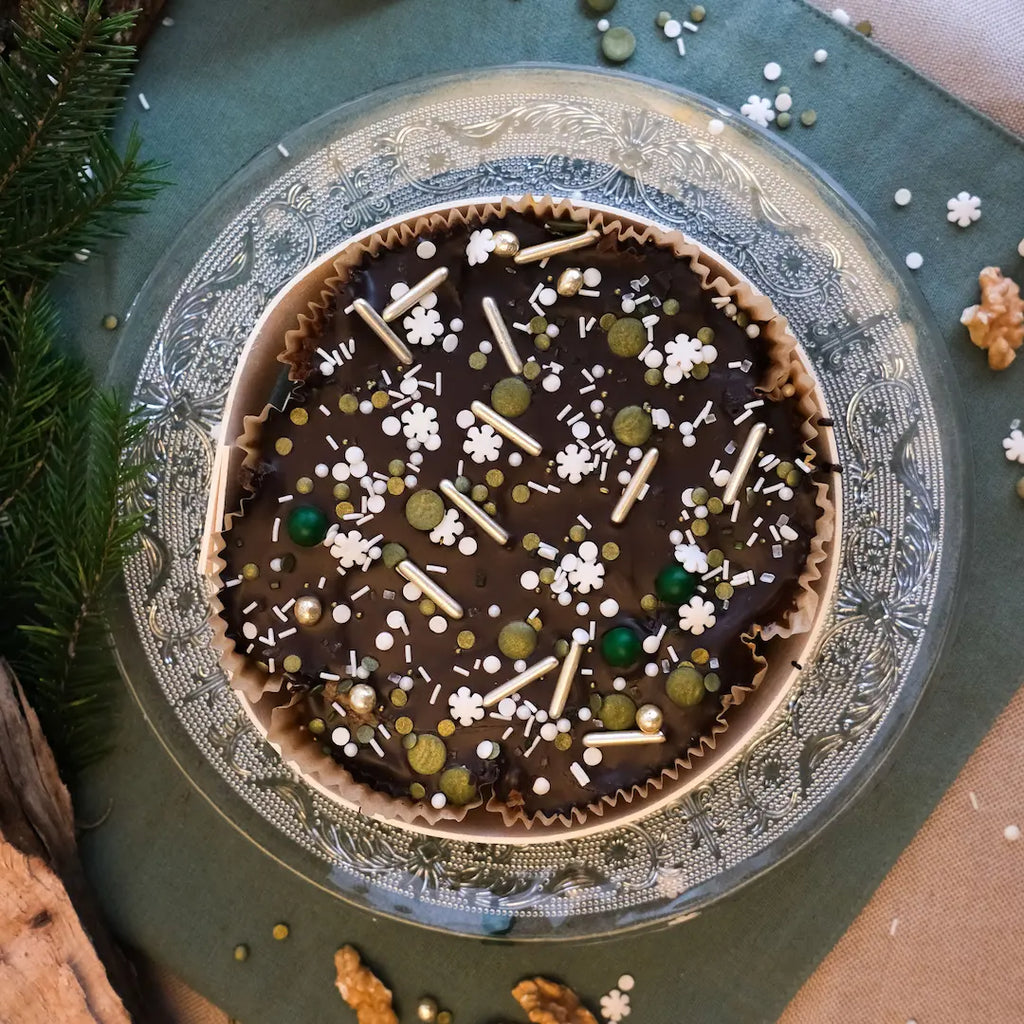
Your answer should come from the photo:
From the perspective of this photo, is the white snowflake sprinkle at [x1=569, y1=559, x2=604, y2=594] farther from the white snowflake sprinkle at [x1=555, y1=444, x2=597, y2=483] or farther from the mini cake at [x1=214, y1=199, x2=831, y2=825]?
the white snowflake sprinkle at [x1=555, y1=444, x2=597, y2=483]

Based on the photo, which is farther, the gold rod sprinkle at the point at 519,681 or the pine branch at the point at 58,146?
the gold rod sprinkle at the point at 519,681

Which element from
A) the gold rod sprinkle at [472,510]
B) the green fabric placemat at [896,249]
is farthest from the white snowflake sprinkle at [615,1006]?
the gold rod sprinkle at [472,510]

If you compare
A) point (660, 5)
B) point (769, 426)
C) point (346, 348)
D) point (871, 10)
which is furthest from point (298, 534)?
point (871, 10)

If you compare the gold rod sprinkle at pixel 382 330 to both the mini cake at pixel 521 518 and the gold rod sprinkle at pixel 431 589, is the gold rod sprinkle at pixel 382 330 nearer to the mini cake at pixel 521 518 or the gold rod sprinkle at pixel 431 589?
the mini cake at pixel 521 518

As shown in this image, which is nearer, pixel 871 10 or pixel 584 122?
pixel 584 122

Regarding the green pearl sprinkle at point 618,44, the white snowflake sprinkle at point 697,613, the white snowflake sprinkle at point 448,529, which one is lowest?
the white snowflake sprinkle at point 448,529

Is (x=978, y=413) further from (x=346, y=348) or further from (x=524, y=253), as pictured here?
(x=346, y=348)

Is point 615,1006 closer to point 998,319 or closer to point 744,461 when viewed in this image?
point 744,461

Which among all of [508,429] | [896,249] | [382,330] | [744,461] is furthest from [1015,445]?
[382,330]
